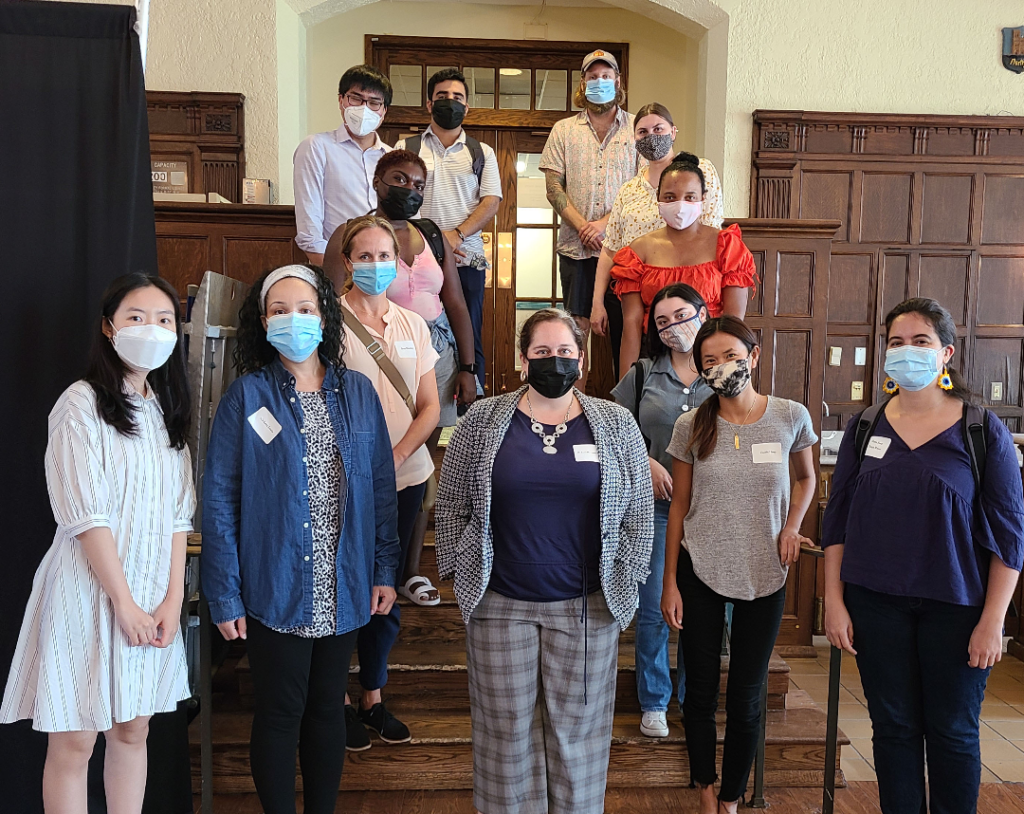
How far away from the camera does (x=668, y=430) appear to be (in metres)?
2.67

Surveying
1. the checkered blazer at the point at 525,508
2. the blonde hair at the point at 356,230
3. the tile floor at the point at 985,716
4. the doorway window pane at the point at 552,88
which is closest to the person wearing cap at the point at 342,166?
the blonde hair at the point at 356,230

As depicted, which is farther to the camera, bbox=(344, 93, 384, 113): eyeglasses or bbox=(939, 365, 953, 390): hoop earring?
bbox=(344, 93, 384, 113): eyeglasses

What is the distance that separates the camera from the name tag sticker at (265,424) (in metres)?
2.02

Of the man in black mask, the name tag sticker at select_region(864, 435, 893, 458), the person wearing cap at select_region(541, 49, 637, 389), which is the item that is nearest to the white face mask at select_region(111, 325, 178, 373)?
the man in black mask

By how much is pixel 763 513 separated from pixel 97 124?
2.19m

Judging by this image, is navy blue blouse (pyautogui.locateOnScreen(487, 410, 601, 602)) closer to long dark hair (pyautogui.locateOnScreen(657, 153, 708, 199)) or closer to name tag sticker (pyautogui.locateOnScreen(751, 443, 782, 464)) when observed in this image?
name tag sticker (pyautogui.locateOnScreen(751, 443, 782, 464))

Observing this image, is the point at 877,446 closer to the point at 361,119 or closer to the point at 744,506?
the point at 744,506

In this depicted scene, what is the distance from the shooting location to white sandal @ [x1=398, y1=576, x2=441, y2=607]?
3305 millimetres

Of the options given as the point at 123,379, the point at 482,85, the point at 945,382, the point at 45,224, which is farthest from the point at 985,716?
Answer: the point at 482,85

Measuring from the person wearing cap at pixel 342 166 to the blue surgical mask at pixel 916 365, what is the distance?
6.86 feet

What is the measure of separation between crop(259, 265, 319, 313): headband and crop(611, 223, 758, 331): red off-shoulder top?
4.18 feet

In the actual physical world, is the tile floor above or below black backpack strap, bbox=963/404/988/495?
below

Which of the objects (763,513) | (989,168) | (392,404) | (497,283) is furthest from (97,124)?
(989,168)

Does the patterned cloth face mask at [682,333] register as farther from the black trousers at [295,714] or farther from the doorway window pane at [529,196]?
the doorway window pane at [529,196]
